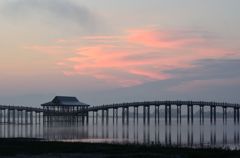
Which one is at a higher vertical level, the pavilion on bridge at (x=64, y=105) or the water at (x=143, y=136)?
the pavilion on bridge at (x=64, y=105)

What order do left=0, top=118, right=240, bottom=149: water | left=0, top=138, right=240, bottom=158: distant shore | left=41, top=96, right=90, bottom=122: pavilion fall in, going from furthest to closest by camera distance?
left=41, top=96, right=90, bottom=122: pavilion, left=0, top=118, right=240, bottom=149: water, left=0, top=138, right=240, bottom=158: distant shore

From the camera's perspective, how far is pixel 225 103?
94.4m

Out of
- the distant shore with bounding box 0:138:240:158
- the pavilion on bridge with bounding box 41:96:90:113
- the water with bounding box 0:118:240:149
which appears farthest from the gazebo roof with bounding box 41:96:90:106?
the distant shore with bounding box 0:138:240:158

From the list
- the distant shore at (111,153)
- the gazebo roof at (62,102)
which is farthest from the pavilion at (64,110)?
the distant shore at (111,153)

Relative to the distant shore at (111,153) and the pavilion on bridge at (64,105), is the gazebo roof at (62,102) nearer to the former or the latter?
the pavilion on bridge at (64,105)

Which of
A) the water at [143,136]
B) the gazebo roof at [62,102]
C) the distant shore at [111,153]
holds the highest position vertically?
the gazebo roof at [62,102]

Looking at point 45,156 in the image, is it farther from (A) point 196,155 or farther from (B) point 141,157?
(A) point 196,155

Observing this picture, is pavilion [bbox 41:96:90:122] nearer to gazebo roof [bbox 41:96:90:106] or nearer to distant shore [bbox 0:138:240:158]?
gazebo roof [bbox 41:96:90:106]

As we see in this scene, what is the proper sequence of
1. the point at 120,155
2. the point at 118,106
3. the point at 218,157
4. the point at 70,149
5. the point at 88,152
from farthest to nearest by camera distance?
the point at 118,106 < the point at 70,149 < the point at 88,152 < the point at 120,155 < the point at 218,157

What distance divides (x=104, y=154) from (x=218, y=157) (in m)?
5.97

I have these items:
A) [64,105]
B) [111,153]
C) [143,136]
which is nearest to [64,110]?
[64,105]

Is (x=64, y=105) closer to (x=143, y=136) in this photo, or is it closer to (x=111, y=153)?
(x=143, y=136)

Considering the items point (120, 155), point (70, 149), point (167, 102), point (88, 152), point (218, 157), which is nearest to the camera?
point (218, 157)

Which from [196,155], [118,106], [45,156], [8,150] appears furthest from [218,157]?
[118,106]
